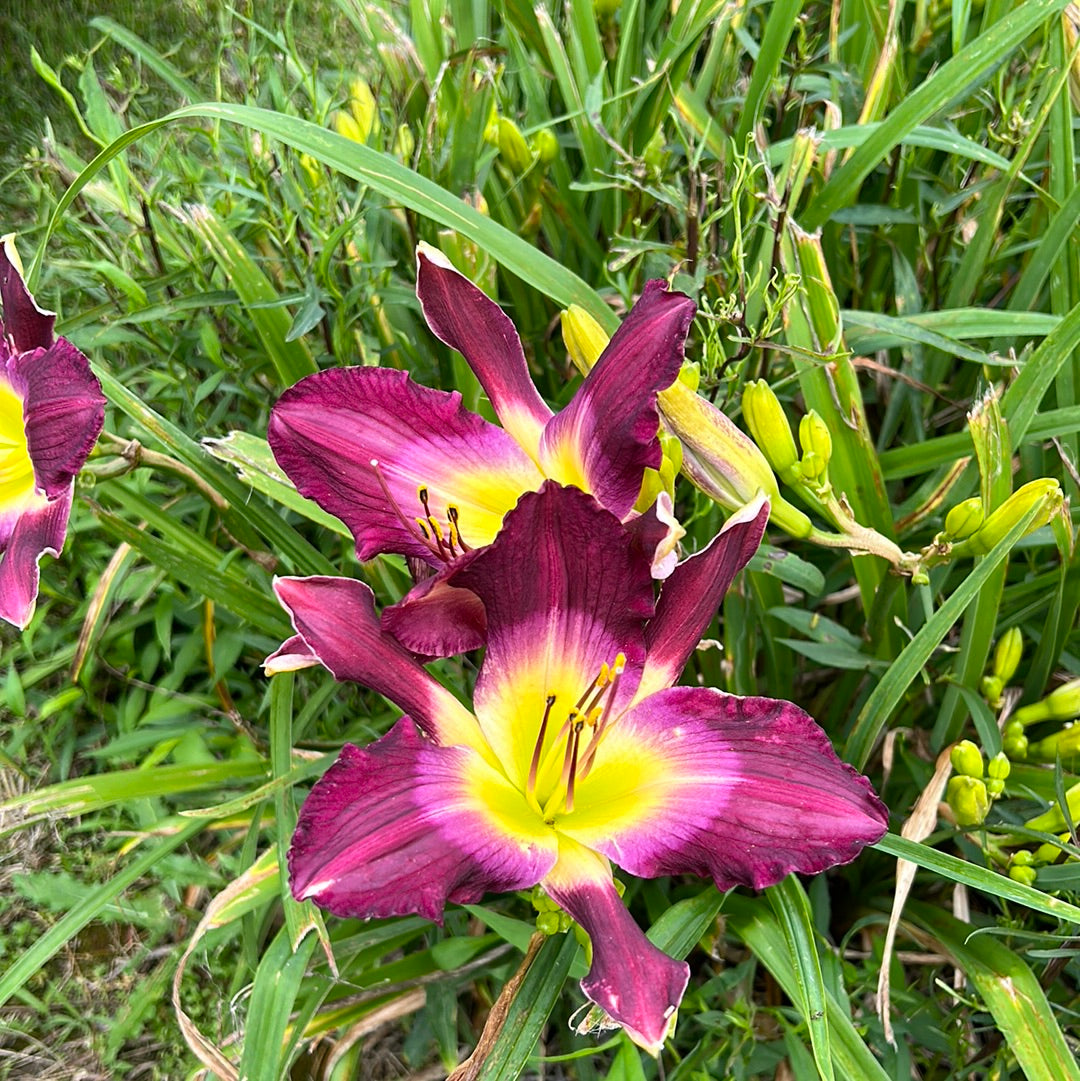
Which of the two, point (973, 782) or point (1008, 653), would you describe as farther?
point (1008, 653)

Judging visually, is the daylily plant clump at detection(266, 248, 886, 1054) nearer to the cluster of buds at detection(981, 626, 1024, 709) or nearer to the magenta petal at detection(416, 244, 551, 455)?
the magenta petal at detection(416, 244, 551, 455)

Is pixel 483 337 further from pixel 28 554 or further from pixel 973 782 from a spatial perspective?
pixel 973 782

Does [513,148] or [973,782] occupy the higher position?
[513,148]

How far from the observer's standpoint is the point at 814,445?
0.87 metres

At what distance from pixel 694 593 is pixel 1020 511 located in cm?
32

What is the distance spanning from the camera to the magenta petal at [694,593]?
747 mm

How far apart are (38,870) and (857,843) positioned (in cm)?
141

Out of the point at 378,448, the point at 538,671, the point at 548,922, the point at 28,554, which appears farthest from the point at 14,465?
the point at 548,922

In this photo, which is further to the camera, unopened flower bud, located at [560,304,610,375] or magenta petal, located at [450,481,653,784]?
unopened flower bud, located at [560,304,610,375]

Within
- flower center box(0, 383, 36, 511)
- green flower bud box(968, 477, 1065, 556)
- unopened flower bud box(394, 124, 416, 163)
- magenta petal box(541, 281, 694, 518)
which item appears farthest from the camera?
unopened flower bud box(394, 124, 416, 163)

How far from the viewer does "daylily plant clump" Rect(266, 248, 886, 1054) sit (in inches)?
26.7

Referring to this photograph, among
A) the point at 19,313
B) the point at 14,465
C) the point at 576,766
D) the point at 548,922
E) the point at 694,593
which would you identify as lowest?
the point at 548,922

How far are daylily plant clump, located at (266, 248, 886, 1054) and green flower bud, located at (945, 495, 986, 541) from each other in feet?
0.82

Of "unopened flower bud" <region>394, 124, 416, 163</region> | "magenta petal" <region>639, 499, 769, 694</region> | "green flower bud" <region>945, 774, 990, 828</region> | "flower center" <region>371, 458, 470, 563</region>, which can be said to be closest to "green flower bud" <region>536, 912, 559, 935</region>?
"magenta petal" <region>639, 499, 769, 694</region>
